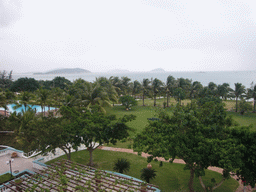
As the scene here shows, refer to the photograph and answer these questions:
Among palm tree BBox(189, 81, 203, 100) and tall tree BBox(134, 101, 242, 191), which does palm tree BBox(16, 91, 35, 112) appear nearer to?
tall tree BBox(134, 101, 242, 191)

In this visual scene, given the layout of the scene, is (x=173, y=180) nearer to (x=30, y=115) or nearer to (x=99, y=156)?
(x=99, y=156)

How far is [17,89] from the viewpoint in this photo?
5084 centimetres

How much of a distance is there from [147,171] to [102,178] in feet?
14.5

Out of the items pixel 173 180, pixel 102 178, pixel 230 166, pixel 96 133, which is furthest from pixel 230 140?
pixel 96 133

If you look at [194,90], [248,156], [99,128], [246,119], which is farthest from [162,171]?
[194,90]

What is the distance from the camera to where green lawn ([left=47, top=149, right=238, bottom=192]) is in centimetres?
1137

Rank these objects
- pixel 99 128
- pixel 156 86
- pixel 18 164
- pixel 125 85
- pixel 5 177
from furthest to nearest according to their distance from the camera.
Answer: pixel 125 85, pixel 156 86, pixel 18 164, pixel 5 177, pixel 99 128

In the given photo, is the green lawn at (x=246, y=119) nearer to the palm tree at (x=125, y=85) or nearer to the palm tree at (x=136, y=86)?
the palm tree at (x=136, y=86)

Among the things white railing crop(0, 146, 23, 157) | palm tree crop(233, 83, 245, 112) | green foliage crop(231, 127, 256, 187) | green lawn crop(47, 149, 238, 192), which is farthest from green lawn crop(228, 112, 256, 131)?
white railing crop(0, 146, 23, 157)

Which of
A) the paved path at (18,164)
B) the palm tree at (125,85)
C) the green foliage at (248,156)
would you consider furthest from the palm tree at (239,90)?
the paved path at (18,164)

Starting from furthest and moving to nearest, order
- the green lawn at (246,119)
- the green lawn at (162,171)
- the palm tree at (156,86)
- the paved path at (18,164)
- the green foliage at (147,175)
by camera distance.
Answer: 1. the palm tree at (156,86)
2. the green lawn at (246,119)
3. the paved path at (18,164)
4. the green foliage at (147,175)
5. the green lawn at (162,171)

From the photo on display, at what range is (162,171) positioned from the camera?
1310 cm

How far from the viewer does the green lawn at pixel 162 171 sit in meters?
11.4

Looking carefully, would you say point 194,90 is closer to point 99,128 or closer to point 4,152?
point 99,128
